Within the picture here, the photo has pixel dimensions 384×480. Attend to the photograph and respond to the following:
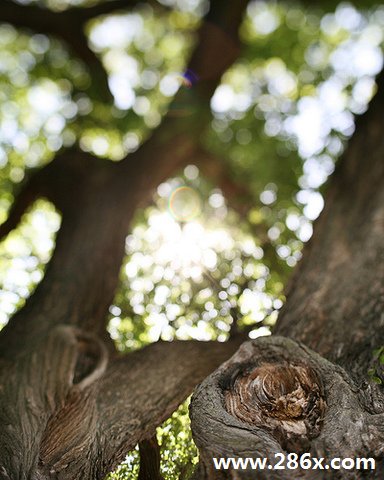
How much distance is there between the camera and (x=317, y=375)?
2.86 metres

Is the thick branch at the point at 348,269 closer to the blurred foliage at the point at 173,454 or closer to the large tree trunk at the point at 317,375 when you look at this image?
the large tree trunk at the point at 317,375

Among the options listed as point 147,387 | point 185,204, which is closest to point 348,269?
point 147,387

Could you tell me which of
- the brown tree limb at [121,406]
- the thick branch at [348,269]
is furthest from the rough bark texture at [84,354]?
the thick branch at [348,269]

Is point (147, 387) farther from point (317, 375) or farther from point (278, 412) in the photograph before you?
point (317, 375)

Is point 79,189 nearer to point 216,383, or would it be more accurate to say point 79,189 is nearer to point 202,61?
point 202,61

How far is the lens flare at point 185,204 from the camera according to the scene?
26.1 feet

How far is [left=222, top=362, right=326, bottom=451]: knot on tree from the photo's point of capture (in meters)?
2.66

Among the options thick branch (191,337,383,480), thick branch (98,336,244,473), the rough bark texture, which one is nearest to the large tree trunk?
thick branch (191,337,383,480)

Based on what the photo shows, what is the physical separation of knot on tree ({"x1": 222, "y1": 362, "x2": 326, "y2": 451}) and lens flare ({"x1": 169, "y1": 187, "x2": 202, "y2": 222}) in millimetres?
4964

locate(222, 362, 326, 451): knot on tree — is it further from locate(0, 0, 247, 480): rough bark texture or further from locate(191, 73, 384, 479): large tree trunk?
locate(0, 0, 247, 480): rough bark texture

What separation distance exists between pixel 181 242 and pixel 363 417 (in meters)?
4.89

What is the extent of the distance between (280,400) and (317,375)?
269mm

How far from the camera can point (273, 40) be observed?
9812mm

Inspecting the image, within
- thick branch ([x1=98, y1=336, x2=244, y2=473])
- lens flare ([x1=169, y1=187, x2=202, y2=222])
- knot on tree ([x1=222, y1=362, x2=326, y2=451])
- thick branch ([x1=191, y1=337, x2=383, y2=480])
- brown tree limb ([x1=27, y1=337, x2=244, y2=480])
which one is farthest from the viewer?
lens flare ([x1=169, y1=187, x2=202, y2=222])
